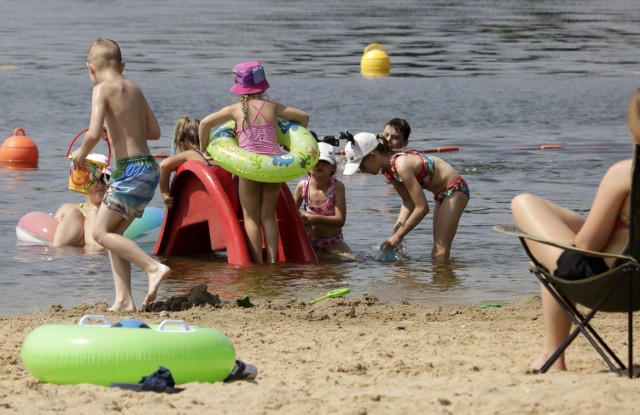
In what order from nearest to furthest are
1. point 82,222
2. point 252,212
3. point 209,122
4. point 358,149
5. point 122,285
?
point 122,285 → point 209,122 → point 252,212 → point 358,149 → point 82,222

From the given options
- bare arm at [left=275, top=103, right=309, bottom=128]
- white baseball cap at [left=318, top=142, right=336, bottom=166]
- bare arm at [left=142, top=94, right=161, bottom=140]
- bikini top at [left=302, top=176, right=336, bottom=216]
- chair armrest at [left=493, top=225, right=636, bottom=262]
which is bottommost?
bikini top at [left=302, top=176, right=336, bottom=216]

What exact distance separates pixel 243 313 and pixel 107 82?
1.65 metres

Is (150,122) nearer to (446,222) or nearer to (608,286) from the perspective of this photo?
(446,222)

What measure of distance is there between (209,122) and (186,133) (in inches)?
33.7

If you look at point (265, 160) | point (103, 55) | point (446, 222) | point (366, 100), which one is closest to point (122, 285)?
point (103, 55)

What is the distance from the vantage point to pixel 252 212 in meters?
8.98

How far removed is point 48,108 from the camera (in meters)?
19.2

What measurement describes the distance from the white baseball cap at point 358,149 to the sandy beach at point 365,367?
1872 mm

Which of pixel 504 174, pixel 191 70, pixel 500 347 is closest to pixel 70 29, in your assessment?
pixel 191 70

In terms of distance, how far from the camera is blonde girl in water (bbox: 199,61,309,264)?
887 centimetres

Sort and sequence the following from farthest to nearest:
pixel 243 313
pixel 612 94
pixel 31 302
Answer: pixel 612 94, pixel 31 302, pixel 243 313

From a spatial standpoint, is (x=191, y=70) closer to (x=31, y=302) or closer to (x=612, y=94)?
(x=612, y=94)

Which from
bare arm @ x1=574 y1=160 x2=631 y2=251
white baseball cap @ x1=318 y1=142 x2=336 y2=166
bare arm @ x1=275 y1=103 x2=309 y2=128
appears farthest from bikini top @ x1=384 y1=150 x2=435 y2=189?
bare arm @ x1=574 y1=160 x2=631 y2=251

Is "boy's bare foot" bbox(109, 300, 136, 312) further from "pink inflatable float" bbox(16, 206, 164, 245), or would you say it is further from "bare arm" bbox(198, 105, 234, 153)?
"pink inflatable float" bbox(16, 206, 164, 245)
